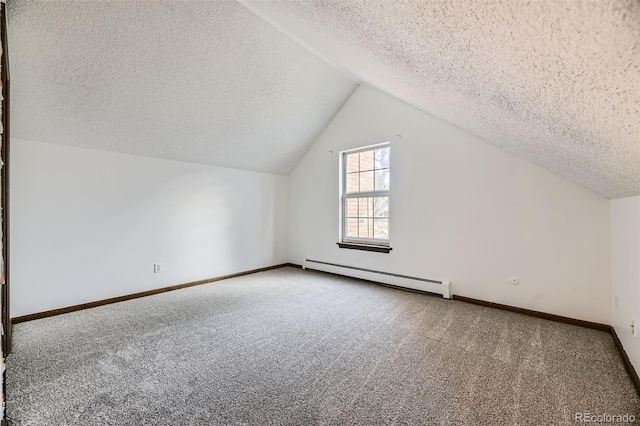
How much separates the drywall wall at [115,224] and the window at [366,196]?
5.39 feet

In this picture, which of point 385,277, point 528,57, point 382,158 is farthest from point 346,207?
point 528,57

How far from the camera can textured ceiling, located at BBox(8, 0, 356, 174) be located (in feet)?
6.89

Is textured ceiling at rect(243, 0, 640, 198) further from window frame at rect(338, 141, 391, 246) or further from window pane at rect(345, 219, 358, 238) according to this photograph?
window pane at rect(345, 219, 358, 238)

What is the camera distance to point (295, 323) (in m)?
2.58

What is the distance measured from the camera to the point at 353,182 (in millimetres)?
4398

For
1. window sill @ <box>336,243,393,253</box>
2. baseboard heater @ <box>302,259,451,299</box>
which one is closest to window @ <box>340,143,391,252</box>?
window sill @ <box>336,243,393,253</box>

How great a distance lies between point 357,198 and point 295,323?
7.59ft

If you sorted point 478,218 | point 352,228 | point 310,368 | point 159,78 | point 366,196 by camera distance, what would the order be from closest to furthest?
1. point 310,368
2. point 159,78
3. point 478,218
4. point 366,196
5. point 352,228

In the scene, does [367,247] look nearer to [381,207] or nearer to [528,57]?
[381,207]

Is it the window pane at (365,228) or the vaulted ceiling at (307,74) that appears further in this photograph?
the window pane at (365,228)

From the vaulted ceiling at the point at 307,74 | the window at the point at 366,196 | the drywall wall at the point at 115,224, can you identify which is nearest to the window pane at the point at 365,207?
the window at the point at 366,196

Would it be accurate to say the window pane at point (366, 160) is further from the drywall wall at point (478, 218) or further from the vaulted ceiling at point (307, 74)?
the vaulted ceiling at point (307, 74)

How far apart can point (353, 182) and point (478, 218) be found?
191 cm

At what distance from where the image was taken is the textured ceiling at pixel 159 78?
2102 mm
